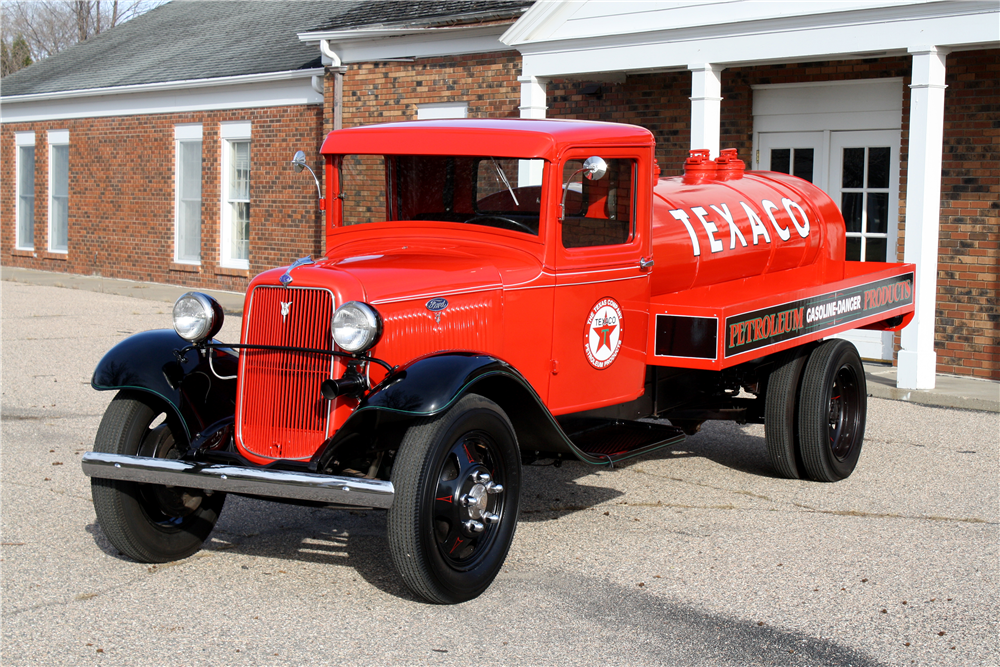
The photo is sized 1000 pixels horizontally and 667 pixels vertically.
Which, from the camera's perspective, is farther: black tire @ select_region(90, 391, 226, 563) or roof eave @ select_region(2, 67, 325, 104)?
roof eave @ select_region(2, 67, 325, 104)

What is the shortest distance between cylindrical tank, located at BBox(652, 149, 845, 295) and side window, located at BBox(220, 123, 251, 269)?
11.9 m

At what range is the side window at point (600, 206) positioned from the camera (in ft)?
17.3

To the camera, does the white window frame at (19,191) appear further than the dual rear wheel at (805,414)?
Yes

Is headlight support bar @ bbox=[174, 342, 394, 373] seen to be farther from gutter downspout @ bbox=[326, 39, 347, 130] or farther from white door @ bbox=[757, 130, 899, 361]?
gutter downspout @ bbox=[326, 39, 347, 130]

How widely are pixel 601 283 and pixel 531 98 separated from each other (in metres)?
7.21

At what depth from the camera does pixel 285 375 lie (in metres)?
4.64

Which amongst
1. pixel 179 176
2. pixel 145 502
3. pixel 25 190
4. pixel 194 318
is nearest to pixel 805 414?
pixel 194 318

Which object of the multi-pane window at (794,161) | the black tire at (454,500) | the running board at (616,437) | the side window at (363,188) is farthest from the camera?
the multi-pane window at (794,161)

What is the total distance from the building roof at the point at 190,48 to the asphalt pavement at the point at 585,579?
12.0 m

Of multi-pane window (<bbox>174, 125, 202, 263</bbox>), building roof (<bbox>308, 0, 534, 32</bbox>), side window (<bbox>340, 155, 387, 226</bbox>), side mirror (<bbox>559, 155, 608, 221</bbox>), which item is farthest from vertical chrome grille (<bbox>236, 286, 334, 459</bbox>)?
multi-pane window (<bbox>174, 125, 202, 263</bbox>)

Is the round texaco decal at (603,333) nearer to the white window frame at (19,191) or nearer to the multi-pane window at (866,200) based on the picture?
the multi-pane window at (866,200)

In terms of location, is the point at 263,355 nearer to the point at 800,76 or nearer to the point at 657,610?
the point at 657,610

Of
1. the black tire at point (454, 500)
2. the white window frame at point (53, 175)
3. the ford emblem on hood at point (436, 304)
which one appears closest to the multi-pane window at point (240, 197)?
the white window frame at point (53, 175)

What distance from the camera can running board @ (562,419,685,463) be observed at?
17.7 ft
